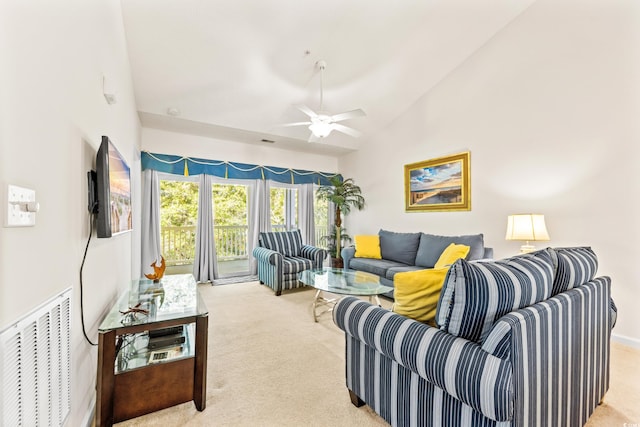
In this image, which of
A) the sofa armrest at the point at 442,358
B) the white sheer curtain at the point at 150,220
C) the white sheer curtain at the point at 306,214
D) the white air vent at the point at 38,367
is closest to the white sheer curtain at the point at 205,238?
the white sheer curtain at the point at 150,220

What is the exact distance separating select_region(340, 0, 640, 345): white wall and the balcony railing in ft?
11.6

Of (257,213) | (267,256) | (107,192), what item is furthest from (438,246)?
(107,192)

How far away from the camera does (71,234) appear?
4.29 ft

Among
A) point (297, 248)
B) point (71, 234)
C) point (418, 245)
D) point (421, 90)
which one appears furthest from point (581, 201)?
point (71, 234)

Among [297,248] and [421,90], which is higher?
[421,90]

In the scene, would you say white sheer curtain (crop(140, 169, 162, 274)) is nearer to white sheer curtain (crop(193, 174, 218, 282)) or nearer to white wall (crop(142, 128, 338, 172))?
white wall (crop(142, 128, 338, 172))

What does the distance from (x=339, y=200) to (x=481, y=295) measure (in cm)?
468

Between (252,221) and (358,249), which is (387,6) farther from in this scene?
(252,221)

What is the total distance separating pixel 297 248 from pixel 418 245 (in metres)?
1.98

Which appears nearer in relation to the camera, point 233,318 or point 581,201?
point 581,201

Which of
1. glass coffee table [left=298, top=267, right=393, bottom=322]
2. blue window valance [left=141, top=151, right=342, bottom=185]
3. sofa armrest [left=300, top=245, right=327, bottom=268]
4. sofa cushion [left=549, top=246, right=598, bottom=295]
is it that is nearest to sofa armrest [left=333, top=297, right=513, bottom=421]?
sofa cushion [left=549, top=246, right=598, bottom=295]

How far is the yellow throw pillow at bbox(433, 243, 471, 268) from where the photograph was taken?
128 inches

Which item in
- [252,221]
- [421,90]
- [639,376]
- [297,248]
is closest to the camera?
[639,376]

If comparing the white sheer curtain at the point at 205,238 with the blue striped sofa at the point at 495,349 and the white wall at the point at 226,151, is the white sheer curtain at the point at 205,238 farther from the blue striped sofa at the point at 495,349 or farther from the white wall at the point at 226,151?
the blue striped sofa at the point at 495,349
